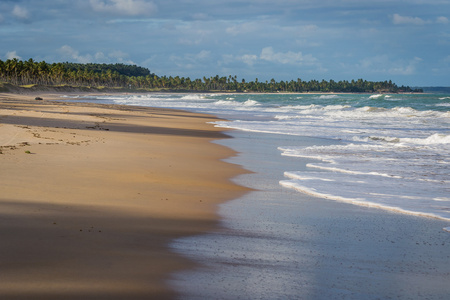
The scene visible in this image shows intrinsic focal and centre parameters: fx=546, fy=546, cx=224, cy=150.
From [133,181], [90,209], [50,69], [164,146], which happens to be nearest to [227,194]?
[133,181]

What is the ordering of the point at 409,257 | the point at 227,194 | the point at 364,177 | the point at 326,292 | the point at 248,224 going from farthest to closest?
1. the point at 364,177
2. the point at 227,194
3. the point at 248,224
4. the point at 409,257
5. the point at 326,292

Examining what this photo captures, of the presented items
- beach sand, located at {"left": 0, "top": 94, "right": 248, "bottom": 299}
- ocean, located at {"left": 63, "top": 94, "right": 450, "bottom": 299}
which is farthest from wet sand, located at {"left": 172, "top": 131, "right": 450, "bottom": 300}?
beach sand, located at {"left": 0, "top": 94, "right": 248, "bottom": 299}

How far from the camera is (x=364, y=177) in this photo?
Answer: 1184 centimetres

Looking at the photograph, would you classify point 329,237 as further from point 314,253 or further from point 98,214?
point 98,214

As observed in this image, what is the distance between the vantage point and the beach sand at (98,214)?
Result: 186 inches

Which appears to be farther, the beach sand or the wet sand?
the wet sand

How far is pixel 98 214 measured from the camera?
7316 millimetres

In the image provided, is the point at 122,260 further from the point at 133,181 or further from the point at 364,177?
the point at 364,177

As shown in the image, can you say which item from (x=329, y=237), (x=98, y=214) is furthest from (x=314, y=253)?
(x=98, y=214)

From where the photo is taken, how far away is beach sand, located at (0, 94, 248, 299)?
4719 mm

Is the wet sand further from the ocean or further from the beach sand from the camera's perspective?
the beach sand

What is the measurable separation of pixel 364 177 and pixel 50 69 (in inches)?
6700

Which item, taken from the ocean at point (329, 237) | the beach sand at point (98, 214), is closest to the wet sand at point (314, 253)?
the ocean at point (329, 237)

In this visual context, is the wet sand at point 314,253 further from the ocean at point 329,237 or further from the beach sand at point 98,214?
the beach sand at point 98,214
